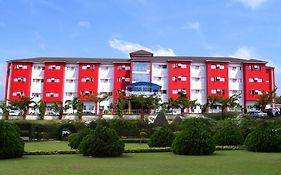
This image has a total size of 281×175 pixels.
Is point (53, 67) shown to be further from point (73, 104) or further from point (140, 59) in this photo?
point (140, 59)

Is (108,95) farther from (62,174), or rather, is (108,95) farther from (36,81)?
(62,174)

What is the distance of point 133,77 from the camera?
208 ft

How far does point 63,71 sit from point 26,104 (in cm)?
1051

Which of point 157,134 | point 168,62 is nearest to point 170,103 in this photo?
point 168,62

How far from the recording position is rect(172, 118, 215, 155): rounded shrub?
15609 millimetres

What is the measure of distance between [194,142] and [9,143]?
8.09m

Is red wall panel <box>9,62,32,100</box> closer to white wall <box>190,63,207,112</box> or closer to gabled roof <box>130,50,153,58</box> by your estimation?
gabled roof <box>130,50,153,58</box>

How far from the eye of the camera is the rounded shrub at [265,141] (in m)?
17.3

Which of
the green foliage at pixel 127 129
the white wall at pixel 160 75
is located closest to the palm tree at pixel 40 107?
the white wall at pixel 160 75

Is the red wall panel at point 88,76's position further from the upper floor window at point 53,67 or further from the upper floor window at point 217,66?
the upper floor window at point 217,66

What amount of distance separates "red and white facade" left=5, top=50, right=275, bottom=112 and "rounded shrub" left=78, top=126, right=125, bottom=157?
4840cm

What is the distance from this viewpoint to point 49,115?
5478 centimetres

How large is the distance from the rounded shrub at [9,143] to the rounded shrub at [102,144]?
2750 millimetres

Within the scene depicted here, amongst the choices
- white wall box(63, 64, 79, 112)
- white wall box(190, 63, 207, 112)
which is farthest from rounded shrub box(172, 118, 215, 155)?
white wall box(63, 64, 79, 112)
